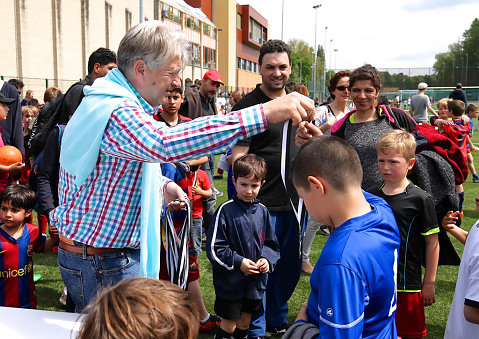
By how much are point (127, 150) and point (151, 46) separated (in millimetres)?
467

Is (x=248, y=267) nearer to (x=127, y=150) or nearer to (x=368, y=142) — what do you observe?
(x=368, y=142)

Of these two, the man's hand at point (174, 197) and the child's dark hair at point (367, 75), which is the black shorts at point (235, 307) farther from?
the child's dark hair at point (367, 75)

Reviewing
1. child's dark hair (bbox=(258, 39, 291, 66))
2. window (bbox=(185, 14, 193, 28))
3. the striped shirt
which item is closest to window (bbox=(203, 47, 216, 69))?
window (bbox=(185, 14, 193, 28))

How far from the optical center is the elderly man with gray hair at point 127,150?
165 centimetres

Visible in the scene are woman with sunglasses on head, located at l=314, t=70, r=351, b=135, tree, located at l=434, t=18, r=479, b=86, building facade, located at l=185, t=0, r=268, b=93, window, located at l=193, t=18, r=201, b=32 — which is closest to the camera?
woman with sunglasses on head, located at l=314, t=70, r=351, b=135

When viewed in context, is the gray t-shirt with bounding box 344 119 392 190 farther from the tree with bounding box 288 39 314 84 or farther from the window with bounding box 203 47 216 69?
the tree with bounding box 288 39 314 84

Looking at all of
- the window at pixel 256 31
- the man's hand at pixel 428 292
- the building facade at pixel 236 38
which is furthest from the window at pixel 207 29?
the man's hand at pixel 428 292

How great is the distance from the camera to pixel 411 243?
10.4 ft

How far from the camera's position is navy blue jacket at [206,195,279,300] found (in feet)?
11.5

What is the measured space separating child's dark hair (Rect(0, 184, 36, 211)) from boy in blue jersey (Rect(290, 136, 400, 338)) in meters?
2.94

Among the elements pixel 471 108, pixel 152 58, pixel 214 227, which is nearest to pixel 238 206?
pixel 214 227

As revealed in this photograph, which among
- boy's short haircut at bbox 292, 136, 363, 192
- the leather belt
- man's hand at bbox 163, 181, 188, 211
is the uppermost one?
boy's short haircut at bbox 292, 136, 363, 192

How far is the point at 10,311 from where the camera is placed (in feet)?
6.78

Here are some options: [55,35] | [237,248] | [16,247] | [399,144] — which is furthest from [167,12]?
[399,144]
